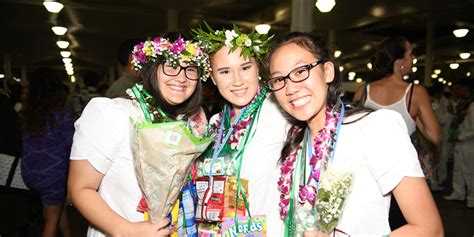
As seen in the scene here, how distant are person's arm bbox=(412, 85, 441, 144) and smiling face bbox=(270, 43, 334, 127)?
1.72 m

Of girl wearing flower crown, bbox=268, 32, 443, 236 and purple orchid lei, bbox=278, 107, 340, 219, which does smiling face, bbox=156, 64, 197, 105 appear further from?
purple orchid lei, bbox=278, 107, 340, 219

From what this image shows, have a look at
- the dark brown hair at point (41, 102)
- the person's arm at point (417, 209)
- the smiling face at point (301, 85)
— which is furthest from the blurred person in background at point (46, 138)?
the person's arm at point (417, 209)

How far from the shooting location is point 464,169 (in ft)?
22.2

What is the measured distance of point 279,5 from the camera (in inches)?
417

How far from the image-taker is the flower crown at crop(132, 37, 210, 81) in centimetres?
185

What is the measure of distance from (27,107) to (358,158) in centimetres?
304

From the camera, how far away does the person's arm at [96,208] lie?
1595 mm

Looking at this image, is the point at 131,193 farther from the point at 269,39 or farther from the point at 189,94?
the point at 269,39

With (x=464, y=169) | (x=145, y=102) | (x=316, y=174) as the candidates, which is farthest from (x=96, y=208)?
(x=464, y=169)

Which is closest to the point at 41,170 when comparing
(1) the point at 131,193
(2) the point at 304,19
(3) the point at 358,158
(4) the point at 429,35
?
(1) the point at 131,193

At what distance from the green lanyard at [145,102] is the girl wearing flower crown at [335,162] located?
53 centimetres

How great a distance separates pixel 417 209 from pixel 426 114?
1924 mm

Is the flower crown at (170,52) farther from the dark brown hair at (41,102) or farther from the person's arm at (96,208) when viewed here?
the dark brown hair at (41,102)

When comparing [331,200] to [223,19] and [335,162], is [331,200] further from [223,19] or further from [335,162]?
[223,19]
